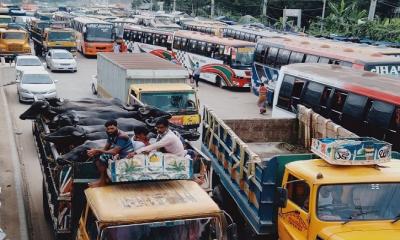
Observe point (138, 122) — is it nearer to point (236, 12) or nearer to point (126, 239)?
point (126, 239)

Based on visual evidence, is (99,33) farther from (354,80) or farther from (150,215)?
(150,215)

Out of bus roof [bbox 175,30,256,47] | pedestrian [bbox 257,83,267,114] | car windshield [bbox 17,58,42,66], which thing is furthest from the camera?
bus roof [bbox 175,30,256,47]

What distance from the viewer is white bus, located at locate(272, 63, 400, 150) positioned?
12.4 metres

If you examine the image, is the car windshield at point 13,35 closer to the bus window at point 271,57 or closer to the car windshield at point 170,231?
the bus window at point 271,57

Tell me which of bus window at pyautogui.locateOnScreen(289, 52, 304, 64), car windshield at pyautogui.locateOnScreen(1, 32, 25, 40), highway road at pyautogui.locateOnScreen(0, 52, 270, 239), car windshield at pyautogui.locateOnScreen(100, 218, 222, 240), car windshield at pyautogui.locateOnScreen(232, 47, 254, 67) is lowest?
highway road at pyautogui.locateOnScreen(0, 52, 270, 239)

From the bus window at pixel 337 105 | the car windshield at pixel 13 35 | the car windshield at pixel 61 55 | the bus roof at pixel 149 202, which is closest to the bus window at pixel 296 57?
the bus window at pixel 337 105

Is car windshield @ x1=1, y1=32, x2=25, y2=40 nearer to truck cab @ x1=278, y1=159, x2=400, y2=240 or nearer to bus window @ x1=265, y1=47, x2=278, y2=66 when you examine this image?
bus window @ x1=265, y1=47, x2=278, y2=66

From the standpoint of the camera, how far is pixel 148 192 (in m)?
6.97

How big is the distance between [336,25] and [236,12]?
30334 mm

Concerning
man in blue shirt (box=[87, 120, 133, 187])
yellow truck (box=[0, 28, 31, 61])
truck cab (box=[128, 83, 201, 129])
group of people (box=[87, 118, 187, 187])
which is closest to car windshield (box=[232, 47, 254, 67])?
truck cab (box=[128, 83, 201, 129])

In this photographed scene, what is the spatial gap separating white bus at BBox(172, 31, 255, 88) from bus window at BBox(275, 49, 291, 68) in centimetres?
444

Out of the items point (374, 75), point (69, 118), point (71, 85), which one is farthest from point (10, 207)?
point (71, 85)

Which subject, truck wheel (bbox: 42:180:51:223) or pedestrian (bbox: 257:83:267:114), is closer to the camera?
truck wheel (bbox: 42:180:51:223)

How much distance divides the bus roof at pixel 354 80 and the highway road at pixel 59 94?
6.27 metres
